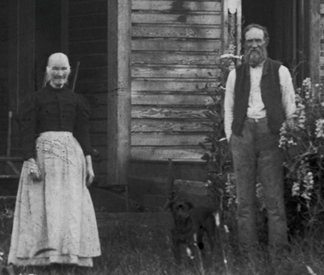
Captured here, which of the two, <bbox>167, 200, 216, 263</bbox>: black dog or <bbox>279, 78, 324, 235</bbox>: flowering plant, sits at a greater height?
<bbox>279, 78, 324, 235</bbox>: flowering plant

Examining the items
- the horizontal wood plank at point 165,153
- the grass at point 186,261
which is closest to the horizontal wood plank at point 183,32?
the horizontal wood plank at point 165,153

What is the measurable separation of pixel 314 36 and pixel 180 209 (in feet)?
18.1

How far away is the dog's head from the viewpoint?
8578 millimetres

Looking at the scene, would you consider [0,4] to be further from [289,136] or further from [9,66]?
[289,136]

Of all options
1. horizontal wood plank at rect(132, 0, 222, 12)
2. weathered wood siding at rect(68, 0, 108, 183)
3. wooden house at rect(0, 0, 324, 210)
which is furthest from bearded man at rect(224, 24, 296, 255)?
weathered wood siding at rect(68, 0, 108, 183)

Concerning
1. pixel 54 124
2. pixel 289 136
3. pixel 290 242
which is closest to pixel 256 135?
pixel 289 136

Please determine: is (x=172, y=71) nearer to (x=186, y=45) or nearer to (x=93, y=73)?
(x=186, y=45)

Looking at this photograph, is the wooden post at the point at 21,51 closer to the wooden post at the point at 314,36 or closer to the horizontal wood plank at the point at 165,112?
the horizontal wood plank at the point at 165,112

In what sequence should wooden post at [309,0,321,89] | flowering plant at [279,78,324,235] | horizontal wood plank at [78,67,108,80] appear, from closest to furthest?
flowering plant at [279,78,324,235]
wooden post at [309,0,321,89]
horizontal wood plank at [78,67,108,80]

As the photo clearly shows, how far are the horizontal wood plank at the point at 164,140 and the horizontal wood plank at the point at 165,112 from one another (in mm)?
233

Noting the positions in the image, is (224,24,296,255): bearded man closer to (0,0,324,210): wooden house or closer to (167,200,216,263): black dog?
(167,200,216,263): black dog

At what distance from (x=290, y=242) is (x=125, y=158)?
4.43m

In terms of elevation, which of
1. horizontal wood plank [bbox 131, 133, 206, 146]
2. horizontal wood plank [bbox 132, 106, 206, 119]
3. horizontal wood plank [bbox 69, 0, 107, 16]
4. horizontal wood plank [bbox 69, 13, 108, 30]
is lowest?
horizontal wood plank [bbox 131, 133, 206, 146]

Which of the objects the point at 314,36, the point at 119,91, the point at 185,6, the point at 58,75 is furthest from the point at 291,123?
the point at 314,36
